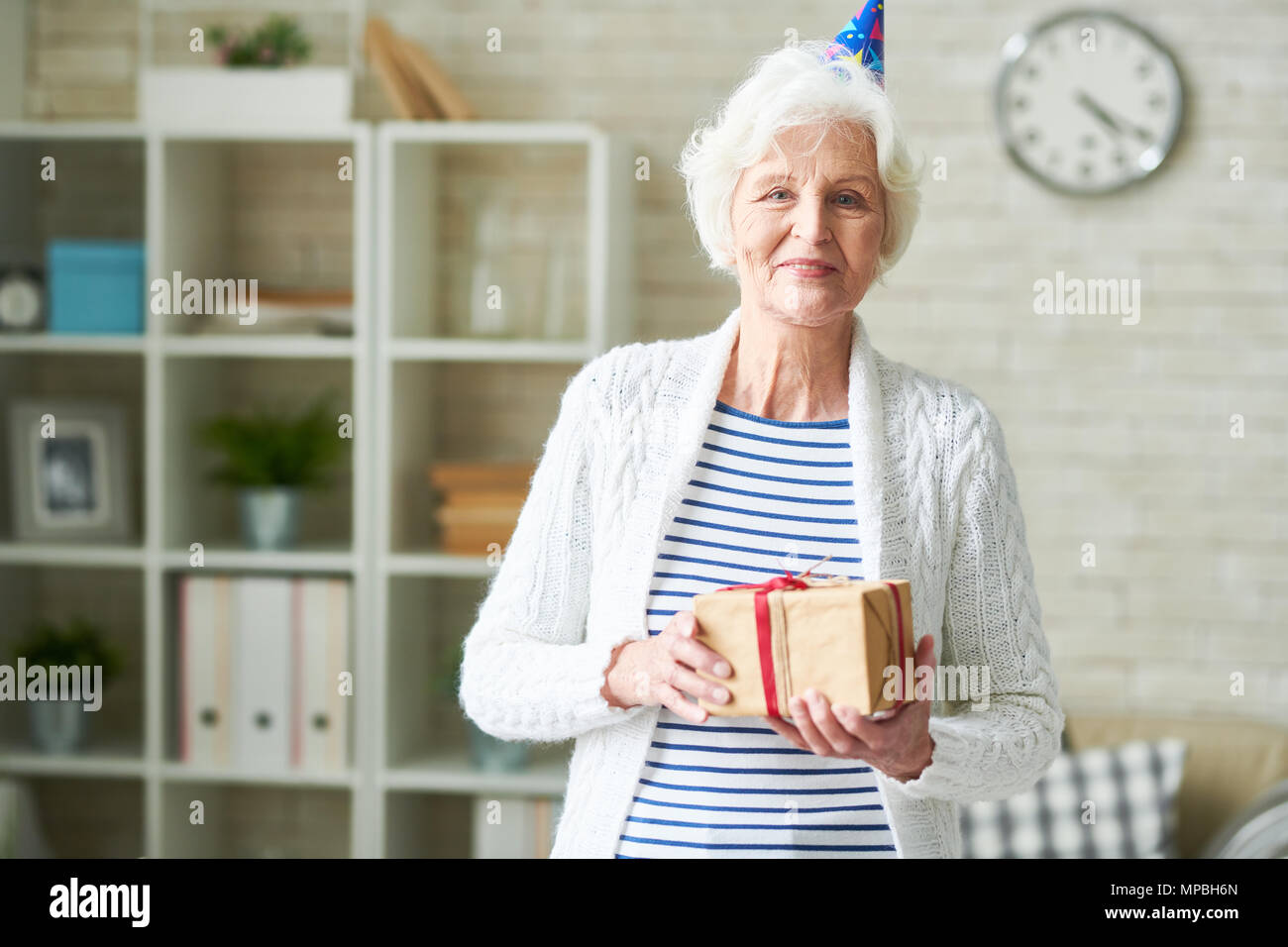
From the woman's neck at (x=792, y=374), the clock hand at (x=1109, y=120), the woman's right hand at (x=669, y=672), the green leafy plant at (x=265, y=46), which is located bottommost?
the woman's right hand at (x=669, y=672)

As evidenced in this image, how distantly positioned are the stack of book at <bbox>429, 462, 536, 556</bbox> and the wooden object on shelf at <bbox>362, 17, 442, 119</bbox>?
783 mm

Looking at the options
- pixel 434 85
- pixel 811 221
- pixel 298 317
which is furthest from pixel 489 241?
pixel 811 221

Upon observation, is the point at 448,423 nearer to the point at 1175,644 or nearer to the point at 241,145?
the point at 241,145

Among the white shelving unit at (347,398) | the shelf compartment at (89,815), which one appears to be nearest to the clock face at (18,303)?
the white shelving unit at (347,398)

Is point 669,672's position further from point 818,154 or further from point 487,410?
point 487,410

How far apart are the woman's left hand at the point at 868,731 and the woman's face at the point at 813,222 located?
341 mm

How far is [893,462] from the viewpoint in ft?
3.95

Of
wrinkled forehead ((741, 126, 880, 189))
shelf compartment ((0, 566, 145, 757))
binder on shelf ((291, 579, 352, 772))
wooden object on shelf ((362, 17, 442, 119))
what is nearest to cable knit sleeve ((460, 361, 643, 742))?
wrinkled forehead ((741, 126, 880, 189))

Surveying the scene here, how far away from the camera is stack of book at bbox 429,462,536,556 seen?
8.89ft

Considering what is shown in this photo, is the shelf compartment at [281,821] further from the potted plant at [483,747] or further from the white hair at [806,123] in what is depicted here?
the white hair at [806,123]

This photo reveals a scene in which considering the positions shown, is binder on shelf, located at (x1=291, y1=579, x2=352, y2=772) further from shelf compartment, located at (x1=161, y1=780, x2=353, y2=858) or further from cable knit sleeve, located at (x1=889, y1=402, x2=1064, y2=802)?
cable knit sleeve, located at (x1=889, y1=402, x2=1064, y2=802)

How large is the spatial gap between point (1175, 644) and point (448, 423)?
1.77m

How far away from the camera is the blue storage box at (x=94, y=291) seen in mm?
2732

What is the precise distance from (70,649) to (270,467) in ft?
2.03
